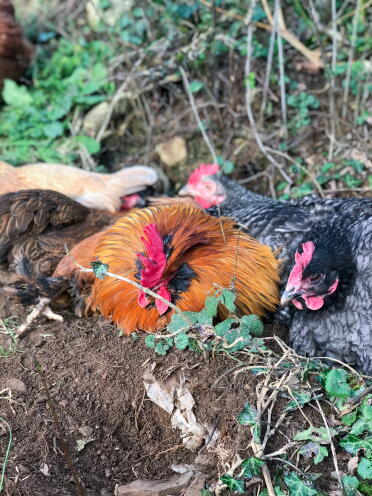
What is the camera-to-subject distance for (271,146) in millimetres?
4949

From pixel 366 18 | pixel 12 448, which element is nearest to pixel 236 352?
pixel 12 448

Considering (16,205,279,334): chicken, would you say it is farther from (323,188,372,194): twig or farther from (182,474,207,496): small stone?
(323,188,372,194): twig

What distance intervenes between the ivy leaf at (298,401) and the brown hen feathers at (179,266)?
0.63 m

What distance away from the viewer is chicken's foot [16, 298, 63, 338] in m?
3.39

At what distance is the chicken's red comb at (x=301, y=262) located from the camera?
9.37 feet

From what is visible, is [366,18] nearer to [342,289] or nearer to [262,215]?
[262,215]

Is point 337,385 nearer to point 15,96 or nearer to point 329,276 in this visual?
point 329,276

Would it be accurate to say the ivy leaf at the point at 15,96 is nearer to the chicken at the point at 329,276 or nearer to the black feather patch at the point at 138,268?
the chicken at the point at 329,276

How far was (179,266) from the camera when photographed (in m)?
3.03

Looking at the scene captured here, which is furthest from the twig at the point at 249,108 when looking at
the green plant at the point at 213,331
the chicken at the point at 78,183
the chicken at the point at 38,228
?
the green plant at the point at 213,331

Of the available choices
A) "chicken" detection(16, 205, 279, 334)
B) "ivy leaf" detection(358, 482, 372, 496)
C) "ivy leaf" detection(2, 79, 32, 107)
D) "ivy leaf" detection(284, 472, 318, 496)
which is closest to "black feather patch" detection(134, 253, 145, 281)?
"chicken" detection(16, 205, 279, 334)

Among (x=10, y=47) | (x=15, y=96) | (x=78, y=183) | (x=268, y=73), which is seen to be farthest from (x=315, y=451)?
(x=10, y=47)

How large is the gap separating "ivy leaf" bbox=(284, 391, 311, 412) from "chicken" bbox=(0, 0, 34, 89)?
4570 millimetres

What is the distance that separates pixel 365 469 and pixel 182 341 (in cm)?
102
